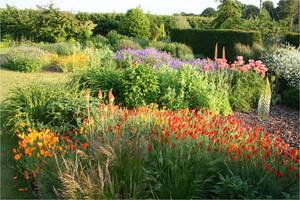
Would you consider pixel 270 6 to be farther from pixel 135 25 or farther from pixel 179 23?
pixel 135 25

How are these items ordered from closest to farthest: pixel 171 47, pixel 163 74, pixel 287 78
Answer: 1. pixel 163 74
2. pixel 287 78
3. pixel 171 47

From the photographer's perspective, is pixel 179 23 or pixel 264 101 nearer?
pixel 264 101

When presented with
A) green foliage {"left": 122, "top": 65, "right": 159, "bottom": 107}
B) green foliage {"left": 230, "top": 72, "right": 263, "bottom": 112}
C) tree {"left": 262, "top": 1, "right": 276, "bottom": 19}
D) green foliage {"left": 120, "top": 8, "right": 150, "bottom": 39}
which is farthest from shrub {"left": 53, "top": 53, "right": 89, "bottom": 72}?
tree {"left": 262, "top": 1, "right": 276, "bottom": 19}

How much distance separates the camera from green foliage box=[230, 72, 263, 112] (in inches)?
319

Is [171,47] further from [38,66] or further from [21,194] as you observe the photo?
[21,194]

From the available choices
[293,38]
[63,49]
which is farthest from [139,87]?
[293,38]

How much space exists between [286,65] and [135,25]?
13567 millimetres

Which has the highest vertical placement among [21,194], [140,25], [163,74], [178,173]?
[140,25]

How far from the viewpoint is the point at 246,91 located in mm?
8414

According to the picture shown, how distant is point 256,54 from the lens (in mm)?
12117

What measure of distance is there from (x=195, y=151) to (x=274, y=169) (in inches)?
31.4

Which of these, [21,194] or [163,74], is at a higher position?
[163,74]

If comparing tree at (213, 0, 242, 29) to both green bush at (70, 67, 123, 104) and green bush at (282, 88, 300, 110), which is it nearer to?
green bush at (282, 88, 300, 110)

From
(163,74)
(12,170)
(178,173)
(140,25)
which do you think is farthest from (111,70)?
(140,25)
